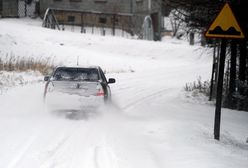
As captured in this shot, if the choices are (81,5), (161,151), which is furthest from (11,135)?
(81,5)

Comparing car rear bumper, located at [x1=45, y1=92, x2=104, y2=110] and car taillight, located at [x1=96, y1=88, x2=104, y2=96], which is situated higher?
car taillight, located at [x1=96, y1=88, x2=104, y2=96]

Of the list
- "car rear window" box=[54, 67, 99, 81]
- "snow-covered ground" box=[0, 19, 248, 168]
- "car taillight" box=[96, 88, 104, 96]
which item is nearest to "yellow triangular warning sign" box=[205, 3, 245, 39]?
"snow-covered ground" box=[0, 19, 248, 168]

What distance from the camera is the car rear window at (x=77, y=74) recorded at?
15562mm

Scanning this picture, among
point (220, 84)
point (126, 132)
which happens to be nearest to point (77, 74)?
point (126, 132)

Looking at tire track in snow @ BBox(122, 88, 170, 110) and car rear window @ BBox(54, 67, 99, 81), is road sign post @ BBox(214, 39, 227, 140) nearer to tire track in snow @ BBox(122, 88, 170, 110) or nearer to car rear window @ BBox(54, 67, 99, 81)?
car rear window @ BBox(54, 67, 99, 81)

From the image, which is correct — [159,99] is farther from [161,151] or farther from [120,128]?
[161,151]

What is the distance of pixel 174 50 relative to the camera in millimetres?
42625

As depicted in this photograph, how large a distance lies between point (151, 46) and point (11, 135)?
3131 centimetres

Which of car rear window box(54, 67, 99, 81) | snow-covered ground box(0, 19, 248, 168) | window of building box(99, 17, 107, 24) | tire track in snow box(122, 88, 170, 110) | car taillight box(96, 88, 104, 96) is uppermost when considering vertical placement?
Answer: window of building box(99, 17, 107, 24)

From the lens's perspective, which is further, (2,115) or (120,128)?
(2,115)

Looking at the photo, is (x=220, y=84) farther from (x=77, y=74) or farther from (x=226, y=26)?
(x=77, y=74)

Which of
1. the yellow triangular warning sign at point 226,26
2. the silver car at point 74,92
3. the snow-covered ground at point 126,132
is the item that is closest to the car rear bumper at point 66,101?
the silver car at point 74,92

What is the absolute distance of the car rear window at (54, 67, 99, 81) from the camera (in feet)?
51.1

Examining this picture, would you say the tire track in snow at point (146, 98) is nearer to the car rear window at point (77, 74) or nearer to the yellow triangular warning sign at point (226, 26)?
the car rear window at point (77, 74)
